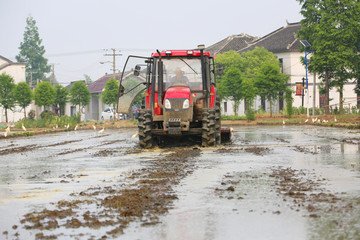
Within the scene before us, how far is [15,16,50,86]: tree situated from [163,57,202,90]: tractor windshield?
107226mm

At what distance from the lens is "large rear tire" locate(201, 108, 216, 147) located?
59.4 feet

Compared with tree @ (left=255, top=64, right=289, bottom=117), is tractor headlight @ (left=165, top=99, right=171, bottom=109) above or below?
below

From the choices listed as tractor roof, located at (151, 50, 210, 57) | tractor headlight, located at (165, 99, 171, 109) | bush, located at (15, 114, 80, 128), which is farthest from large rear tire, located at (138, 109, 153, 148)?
bush, located at (15, 114, 80, 128)

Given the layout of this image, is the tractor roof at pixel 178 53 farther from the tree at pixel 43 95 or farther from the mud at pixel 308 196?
the tree at pixel 43 95

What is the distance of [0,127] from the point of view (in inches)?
1670

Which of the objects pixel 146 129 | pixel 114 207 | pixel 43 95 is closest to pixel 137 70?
pixel 146 129

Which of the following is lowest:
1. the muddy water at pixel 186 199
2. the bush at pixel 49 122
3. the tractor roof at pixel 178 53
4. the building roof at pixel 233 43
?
the muddy water at pixel 186 199

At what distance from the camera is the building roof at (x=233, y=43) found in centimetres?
8581

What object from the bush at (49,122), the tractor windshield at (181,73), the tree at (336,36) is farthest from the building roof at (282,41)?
the tractor windshield at (181,73)

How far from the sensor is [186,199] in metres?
8.02

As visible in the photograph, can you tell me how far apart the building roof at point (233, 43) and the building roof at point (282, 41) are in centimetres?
541

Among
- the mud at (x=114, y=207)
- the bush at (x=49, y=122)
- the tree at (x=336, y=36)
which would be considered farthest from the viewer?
the tree at (x=336, y=36)

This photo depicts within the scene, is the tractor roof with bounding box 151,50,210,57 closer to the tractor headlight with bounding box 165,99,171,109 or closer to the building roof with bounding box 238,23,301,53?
the tractor headlight with bounding box 165,99,171,109

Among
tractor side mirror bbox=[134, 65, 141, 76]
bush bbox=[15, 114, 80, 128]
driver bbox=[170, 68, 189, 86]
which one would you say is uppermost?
tractor side mirror bbox=[134, 65, 141, 76]
